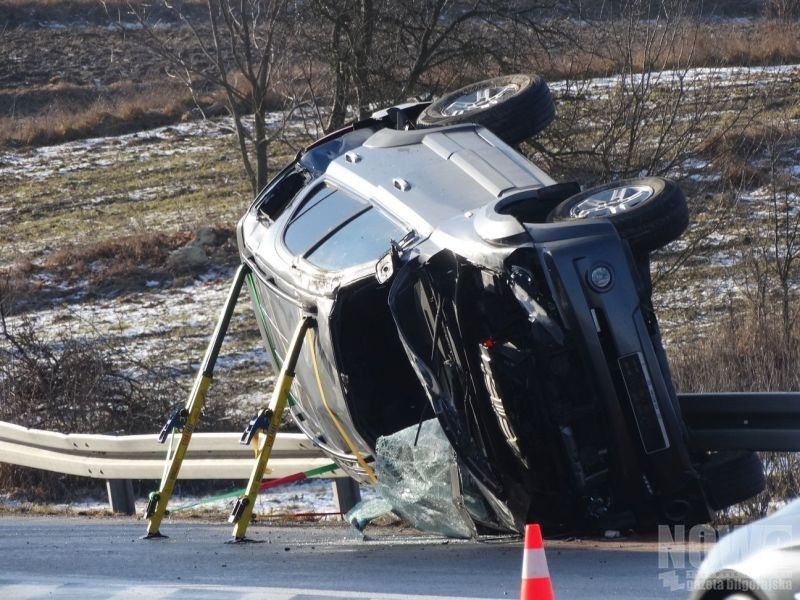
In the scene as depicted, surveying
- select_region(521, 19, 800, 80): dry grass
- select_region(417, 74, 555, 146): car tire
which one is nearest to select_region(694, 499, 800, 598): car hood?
select_region(417, 74, 555, 146): car tire

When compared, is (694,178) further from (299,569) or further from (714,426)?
(299,569)

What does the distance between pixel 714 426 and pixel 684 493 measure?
3.40ft

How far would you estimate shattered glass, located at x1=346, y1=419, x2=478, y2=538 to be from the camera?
611 cm

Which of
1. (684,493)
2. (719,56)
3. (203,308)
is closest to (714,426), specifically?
(684,493)

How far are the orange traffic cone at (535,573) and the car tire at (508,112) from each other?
150 inches

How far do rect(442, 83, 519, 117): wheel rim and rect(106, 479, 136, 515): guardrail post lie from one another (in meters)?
3.81

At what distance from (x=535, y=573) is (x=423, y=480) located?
2.21 meters

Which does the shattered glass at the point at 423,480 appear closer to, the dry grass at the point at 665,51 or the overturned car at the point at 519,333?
the overturned car at the point at 519,333

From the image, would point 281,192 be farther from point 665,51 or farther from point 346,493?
point 665,51

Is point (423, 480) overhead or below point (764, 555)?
below

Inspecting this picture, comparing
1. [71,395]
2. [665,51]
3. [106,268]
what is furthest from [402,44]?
[106,268]

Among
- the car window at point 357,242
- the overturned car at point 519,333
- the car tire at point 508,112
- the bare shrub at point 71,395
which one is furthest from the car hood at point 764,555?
the bare shrub at point 71,395

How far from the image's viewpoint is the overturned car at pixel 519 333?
5.38 m

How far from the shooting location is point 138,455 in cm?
866
